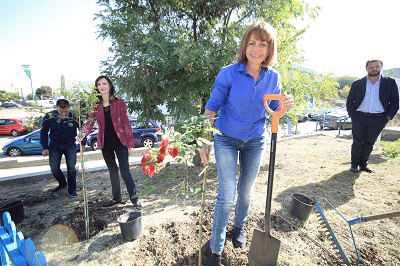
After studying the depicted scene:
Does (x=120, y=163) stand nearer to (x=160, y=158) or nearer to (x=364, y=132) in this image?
(x=160, y=158)

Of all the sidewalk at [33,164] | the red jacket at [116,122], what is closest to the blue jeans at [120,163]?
the red jacket at [116,122]

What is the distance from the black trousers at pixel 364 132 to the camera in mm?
3562

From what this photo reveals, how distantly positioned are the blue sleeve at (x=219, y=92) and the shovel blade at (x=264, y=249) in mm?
1068

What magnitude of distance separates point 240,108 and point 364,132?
10.7ft

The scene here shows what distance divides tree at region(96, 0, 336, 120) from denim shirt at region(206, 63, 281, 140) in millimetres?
Answer: 1493

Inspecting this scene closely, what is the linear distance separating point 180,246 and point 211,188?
5.20 feet

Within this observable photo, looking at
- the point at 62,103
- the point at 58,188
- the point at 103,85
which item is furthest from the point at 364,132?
the point at 58,188

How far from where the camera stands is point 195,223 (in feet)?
7.86

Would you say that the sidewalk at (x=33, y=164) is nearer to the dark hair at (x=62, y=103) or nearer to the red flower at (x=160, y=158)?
the dark hair at (x=62, y=103)

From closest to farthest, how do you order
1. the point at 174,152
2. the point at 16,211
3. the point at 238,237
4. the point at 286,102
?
the point at 174,152, the point at 286,102, the point at 238,237, the point at 16,211

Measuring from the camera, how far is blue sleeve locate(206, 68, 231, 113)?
5.40 feet

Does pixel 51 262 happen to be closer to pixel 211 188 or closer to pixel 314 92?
pixel 211 188

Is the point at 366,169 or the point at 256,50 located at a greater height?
the point at 256,50

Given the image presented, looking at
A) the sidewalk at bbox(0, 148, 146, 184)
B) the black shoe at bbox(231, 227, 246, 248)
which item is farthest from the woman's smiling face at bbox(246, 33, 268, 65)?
the sidewalk at bbox(0, 148, 146, 184)
